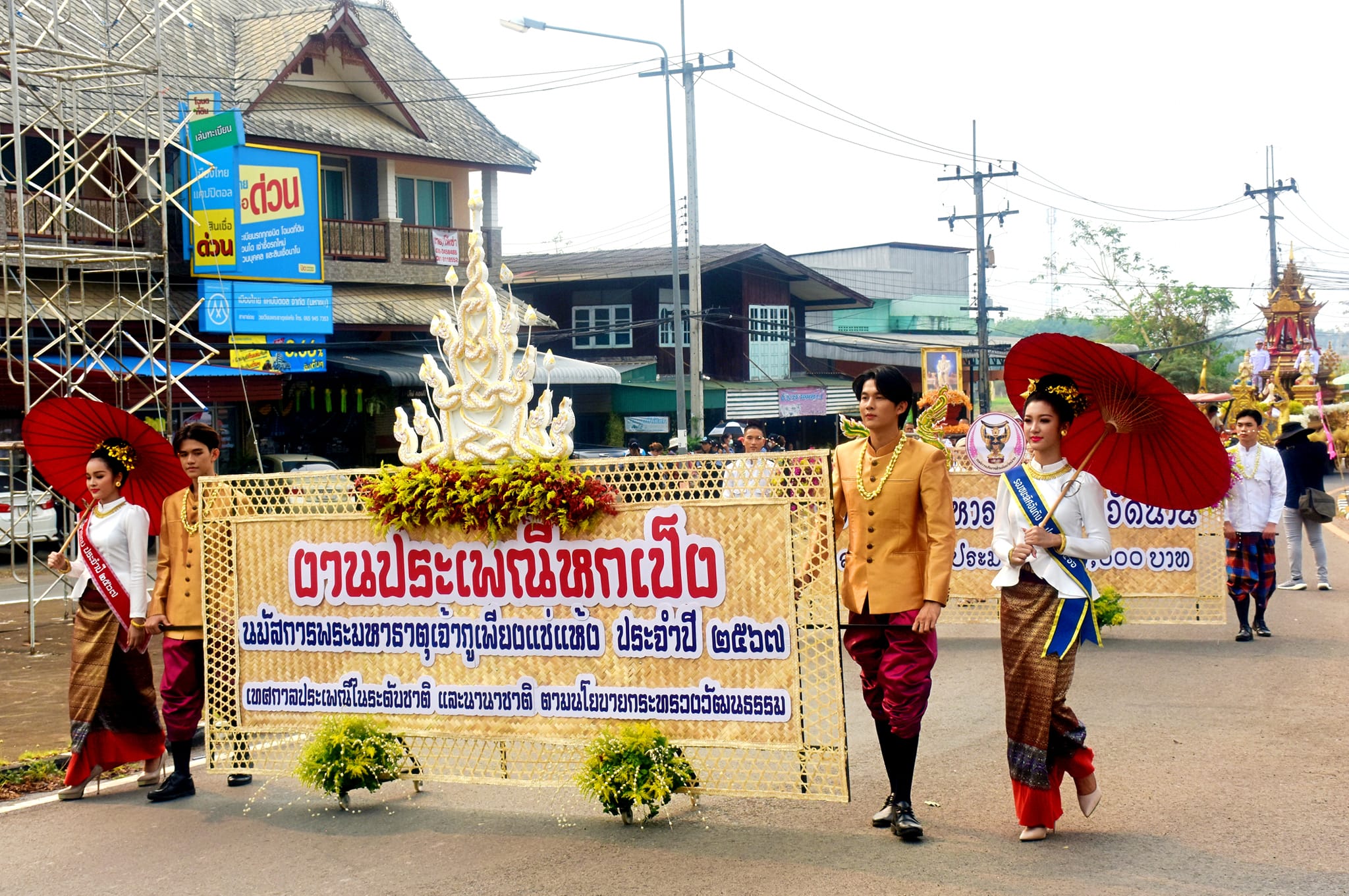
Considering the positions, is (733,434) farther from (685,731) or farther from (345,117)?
(685,731)

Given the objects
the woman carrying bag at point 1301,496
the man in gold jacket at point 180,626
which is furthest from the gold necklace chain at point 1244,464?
the man in gold jacket at point 180,626

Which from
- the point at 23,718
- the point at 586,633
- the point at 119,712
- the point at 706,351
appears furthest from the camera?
the point at 706,351

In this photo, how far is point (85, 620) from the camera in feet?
A: 21.8

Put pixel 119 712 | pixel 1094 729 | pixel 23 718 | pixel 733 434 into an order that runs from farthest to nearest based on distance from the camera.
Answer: pixel 733 434
pixel 23 718
pixel 1094 729
pixel 119 712

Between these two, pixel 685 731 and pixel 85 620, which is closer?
pixel 685 731

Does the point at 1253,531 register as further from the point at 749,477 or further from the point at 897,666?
the point at 749,477

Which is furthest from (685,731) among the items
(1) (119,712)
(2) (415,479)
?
(1) (119,712)

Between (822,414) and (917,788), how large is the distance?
33.6m

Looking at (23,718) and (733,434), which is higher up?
(733,434)

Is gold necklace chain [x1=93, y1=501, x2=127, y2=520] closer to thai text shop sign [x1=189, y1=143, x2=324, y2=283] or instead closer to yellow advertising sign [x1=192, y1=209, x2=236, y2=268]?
thai text shop sign [x1=189, y1=143, x2=324, y2=283]

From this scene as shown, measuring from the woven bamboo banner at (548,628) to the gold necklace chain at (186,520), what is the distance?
0.39 ft

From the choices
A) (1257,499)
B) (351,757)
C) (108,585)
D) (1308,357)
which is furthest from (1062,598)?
(1308,357)

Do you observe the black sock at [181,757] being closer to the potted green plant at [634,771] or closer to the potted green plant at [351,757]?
the potted green plant at [351,757]

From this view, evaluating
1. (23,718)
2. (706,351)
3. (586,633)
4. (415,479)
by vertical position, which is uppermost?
(706,351)
